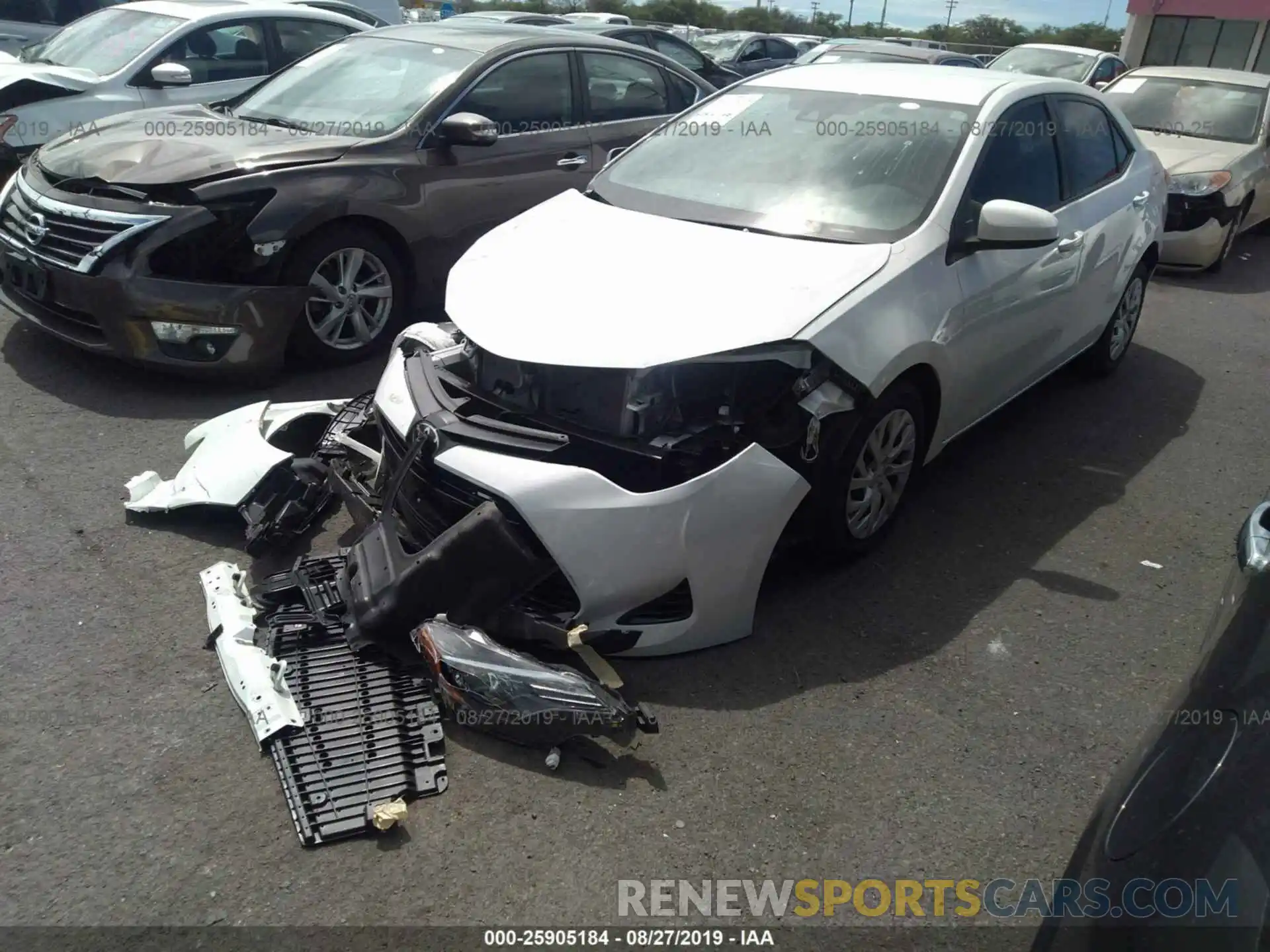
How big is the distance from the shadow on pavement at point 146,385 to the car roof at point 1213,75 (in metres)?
8.82

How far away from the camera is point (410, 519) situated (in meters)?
3.38

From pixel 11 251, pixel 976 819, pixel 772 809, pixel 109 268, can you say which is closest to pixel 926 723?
pixel 976 819

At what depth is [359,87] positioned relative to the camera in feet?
19.8

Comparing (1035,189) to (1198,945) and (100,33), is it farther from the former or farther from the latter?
(100,33)

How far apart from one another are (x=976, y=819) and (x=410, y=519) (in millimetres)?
1987

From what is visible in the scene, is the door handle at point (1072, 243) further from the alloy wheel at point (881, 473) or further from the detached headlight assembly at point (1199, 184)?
the detached headlight assembly at point (1199, 184)

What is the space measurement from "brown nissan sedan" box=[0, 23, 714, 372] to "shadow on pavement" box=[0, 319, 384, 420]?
0.53ft

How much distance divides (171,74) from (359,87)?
86.4 inches

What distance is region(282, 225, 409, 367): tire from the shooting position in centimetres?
518

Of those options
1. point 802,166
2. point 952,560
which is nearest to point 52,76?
point 802,166

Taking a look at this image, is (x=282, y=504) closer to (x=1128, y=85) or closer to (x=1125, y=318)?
(x=1125, y=318)

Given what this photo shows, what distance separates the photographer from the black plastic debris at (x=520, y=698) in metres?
2.85

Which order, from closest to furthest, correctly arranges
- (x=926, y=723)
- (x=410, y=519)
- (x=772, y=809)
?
(x=772, y=809) → (x=926, y=723) → (x=410, y=519)

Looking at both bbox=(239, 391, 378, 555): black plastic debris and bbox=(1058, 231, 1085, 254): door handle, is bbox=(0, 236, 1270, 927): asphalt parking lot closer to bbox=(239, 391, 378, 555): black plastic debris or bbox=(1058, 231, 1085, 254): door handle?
bbox=(239, 391, 378, 555): black plastic debris
